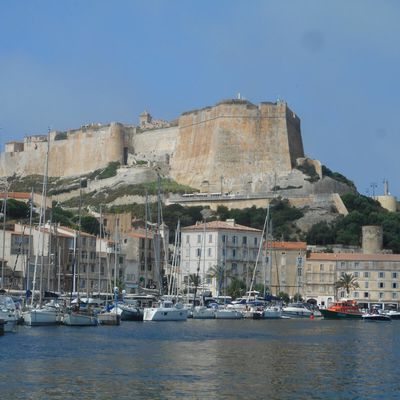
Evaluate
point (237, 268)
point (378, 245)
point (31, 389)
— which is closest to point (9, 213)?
point (237, 268)

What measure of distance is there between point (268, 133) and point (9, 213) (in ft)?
102

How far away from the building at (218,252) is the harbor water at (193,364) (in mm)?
24303

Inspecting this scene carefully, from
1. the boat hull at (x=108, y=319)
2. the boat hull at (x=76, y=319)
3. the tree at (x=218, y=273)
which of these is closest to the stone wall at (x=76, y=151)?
the tree at (x=218, y=273)

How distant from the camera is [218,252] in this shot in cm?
7106

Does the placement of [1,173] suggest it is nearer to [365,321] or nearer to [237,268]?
[237,268]

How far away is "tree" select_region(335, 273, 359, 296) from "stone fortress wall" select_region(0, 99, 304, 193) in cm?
2302

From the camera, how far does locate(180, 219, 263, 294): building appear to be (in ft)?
230

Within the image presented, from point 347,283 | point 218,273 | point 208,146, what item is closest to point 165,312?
point 218,273

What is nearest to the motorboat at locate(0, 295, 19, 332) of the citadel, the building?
the building

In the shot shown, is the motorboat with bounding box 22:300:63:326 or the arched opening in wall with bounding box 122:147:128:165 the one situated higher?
the arched opening in wall with bounding box 122:147:128:165

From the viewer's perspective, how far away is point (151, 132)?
11538cm

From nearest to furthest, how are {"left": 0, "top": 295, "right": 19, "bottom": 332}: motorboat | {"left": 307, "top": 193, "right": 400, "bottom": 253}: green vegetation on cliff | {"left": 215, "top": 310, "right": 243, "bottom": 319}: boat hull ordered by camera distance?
{"left": 0, "top": 295, "right": 19, "bottom": 332}: motorboat
{"left": 215, "top": 310, "right": 243, "bottom": 319}: boat hull
{"left": 307, "top": 193, "right": 400, "bottom": 253}: green vegetation on cliff

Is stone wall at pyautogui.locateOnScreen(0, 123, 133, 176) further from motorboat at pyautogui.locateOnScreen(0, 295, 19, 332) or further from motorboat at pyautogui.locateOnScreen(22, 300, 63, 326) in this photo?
motorboat at pyautogui.locateOnScreen(0, 295, 19, 332)

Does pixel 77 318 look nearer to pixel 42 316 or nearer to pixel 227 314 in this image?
pixel 42 316
